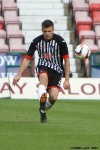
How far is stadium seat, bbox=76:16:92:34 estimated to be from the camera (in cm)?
2634

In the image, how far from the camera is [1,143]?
926 cm

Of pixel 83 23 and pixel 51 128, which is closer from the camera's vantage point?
pixel 51 128

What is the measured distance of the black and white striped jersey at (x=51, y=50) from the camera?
39.3 ft

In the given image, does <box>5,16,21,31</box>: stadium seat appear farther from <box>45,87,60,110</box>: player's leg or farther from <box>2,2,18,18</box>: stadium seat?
<box>45,87,60,110</box>: player's leg

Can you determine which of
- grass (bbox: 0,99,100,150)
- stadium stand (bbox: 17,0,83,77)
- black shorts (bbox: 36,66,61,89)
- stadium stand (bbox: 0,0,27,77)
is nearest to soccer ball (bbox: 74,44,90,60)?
grass (bbox: 0,99,100,150)

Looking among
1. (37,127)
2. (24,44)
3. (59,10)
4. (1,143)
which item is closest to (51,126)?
(37,127)

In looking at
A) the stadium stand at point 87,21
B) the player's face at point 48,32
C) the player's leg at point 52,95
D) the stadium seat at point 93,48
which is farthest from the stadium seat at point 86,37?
the player's face at point 48,32

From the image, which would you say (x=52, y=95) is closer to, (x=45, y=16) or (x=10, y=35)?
(x=10, y=35)

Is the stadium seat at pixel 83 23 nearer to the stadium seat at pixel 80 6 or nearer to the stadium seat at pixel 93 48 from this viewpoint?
the stadium seat at pixel 80 6

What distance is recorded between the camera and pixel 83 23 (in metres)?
26.5

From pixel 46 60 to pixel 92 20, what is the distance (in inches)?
589

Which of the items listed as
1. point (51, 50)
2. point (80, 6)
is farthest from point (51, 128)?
point (80, 6)

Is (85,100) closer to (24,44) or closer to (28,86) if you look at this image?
(28,86)

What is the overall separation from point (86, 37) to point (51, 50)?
13.7 metres
